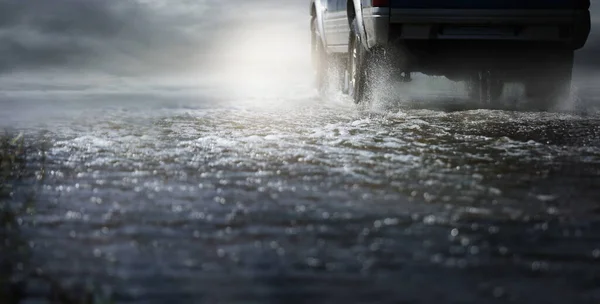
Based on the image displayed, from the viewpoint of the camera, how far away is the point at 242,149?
7.56 meters

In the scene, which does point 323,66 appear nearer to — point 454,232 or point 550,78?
point 550,78

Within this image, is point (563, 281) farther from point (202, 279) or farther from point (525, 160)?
point (525, 160)

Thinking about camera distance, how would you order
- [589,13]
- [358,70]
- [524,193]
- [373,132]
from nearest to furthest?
[524,193], [373,132], [589,13], [358,70]

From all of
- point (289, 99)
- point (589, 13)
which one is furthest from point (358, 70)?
point (289, 99)

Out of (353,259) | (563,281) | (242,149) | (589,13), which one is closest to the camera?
(563,281)

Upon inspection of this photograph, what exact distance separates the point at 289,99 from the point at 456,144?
330 inches

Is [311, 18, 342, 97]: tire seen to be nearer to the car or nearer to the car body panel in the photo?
the car

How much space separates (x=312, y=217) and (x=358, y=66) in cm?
774

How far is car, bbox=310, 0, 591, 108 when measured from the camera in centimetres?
1041

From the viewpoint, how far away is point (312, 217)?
4457mm

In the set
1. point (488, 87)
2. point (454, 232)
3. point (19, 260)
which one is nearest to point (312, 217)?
point (454, 232)

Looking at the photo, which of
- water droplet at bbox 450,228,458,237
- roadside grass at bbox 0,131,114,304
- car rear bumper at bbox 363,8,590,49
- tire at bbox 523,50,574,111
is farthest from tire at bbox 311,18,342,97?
water droplet at bbox 450,228,458,237

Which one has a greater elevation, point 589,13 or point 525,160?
Result: point 589,13

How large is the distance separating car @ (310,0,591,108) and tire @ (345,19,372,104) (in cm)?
1
